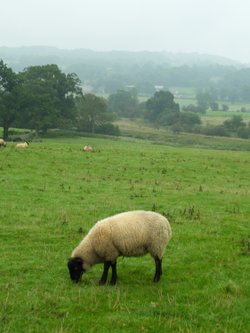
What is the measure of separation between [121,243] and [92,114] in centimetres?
7604

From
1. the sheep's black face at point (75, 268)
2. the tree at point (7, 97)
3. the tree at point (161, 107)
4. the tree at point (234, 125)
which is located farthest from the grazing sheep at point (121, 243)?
the tree at point (161, 107)

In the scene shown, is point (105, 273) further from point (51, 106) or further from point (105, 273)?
point (51, 106)

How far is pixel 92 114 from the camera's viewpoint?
87.4 m

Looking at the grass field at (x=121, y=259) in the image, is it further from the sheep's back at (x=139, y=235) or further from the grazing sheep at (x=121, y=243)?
the sheep's back at (x=139, y=235)

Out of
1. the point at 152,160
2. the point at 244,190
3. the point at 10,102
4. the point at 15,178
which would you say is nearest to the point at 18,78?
the point at 10,102

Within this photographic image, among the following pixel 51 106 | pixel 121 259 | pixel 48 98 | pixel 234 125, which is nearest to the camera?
pixel 121 259

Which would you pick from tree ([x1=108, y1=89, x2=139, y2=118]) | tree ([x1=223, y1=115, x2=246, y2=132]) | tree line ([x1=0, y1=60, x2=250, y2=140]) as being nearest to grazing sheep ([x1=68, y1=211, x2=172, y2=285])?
tree line ([x1=0, y1=60, x2=250, y2=140])

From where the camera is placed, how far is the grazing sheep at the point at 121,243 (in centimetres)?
1262

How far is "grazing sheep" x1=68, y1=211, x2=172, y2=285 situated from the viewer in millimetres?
12617

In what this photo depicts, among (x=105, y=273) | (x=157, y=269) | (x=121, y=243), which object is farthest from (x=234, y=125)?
(x=105, y=273)

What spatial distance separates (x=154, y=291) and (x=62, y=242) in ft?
16.6

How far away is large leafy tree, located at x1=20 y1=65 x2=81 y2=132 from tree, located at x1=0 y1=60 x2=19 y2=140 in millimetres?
1677

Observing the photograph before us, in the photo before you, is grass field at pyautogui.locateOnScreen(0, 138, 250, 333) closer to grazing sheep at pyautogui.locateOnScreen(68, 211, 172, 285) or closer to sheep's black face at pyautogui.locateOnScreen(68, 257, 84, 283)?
sheep's black face at pyautogui.locateOnScreen(68, 257, 84, 283)

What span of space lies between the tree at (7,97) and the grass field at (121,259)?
29622 mm
